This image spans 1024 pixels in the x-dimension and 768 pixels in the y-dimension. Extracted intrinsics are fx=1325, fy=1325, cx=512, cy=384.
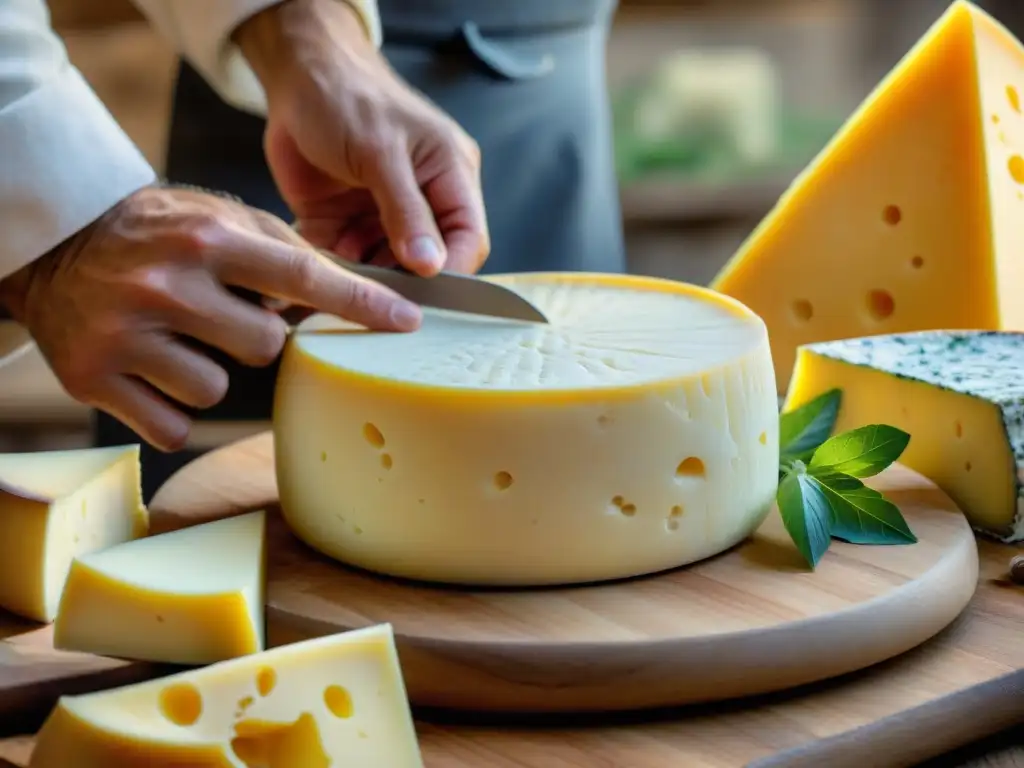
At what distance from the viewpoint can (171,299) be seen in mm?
A: 1157

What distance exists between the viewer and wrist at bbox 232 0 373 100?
4.94 feet

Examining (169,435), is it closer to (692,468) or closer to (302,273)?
(302,273)

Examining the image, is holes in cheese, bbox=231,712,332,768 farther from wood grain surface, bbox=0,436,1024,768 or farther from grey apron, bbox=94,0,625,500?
grey apron, bbox=94,0,625,500

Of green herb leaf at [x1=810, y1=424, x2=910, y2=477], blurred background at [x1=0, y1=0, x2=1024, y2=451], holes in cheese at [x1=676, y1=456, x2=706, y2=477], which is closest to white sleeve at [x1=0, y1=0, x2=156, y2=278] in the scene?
holes in cheese at [x1=676, y1=456, x2=706, y2=477]

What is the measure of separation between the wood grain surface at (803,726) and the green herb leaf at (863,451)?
0.55ft

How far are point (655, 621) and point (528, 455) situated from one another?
0.16 m

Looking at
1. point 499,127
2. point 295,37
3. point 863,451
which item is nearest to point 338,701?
point 863,451

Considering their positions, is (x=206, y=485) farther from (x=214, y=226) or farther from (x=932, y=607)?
(x=932, y=607)

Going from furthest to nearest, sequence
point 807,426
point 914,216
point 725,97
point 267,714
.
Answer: point 725,97 → point 914,216 → point 807,426 → point 267,714

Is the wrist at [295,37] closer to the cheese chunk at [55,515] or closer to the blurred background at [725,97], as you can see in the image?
the cheese chunk at [55,515]

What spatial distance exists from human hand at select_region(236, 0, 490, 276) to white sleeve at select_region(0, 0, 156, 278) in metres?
0.26

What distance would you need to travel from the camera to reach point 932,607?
1.04 m

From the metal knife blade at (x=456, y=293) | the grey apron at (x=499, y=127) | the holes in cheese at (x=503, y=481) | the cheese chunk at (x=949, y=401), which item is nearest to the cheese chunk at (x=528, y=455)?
the holes in cheese at (x=503, y=481)

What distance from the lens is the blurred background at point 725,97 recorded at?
3.41m
